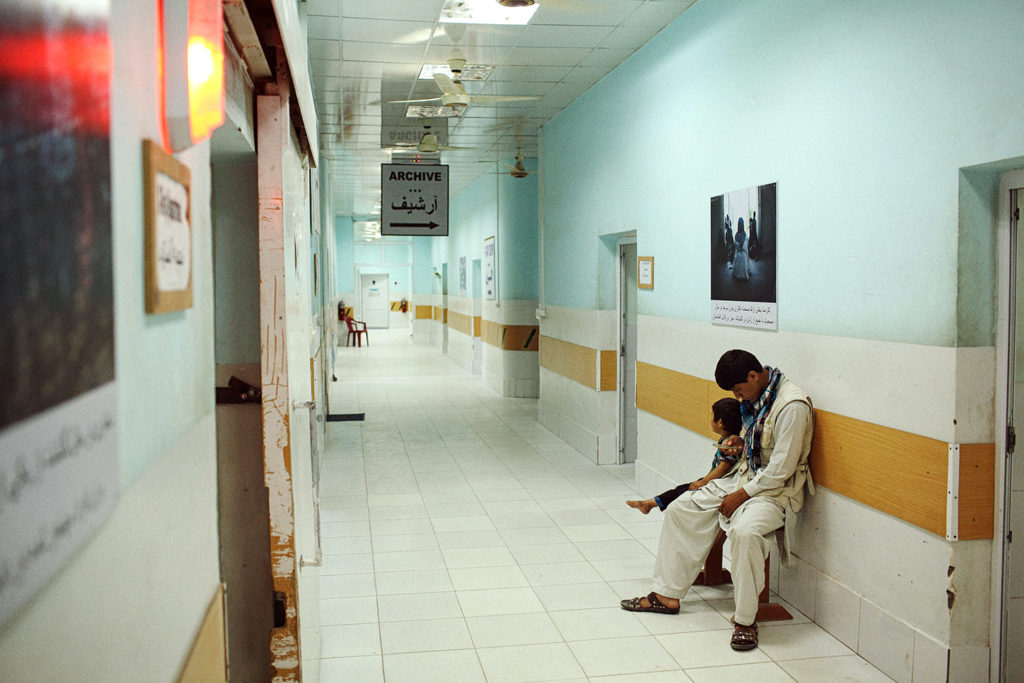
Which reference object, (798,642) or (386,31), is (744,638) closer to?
(798,642)

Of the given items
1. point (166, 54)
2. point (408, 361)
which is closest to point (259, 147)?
point (166, 54)

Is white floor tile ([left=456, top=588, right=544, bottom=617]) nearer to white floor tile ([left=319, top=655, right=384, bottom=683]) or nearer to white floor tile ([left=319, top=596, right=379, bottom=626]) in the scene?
white floor tile ([left=319, top=596, right=379, bottom=626])

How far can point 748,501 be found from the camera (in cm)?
382

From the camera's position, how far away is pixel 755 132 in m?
4.41

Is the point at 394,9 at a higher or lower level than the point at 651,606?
higher

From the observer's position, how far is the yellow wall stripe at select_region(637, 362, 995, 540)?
3.00m

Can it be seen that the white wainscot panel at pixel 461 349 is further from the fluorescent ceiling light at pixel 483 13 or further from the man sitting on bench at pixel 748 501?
the man sitting on bench at pixel 748 501

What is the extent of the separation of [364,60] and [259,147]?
450cm

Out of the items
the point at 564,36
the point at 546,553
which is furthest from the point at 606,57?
the point at 546,553

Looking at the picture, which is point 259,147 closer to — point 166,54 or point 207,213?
point 207,213

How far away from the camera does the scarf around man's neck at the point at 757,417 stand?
387cm

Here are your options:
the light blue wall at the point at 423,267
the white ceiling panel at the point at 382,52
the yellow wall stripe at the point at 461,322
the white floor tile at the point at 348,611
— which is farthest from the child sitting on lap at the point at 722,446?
the light blue wall at the point at 423,267

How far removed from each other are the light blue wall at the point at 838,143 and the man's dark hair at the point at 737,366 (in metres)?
0.31
